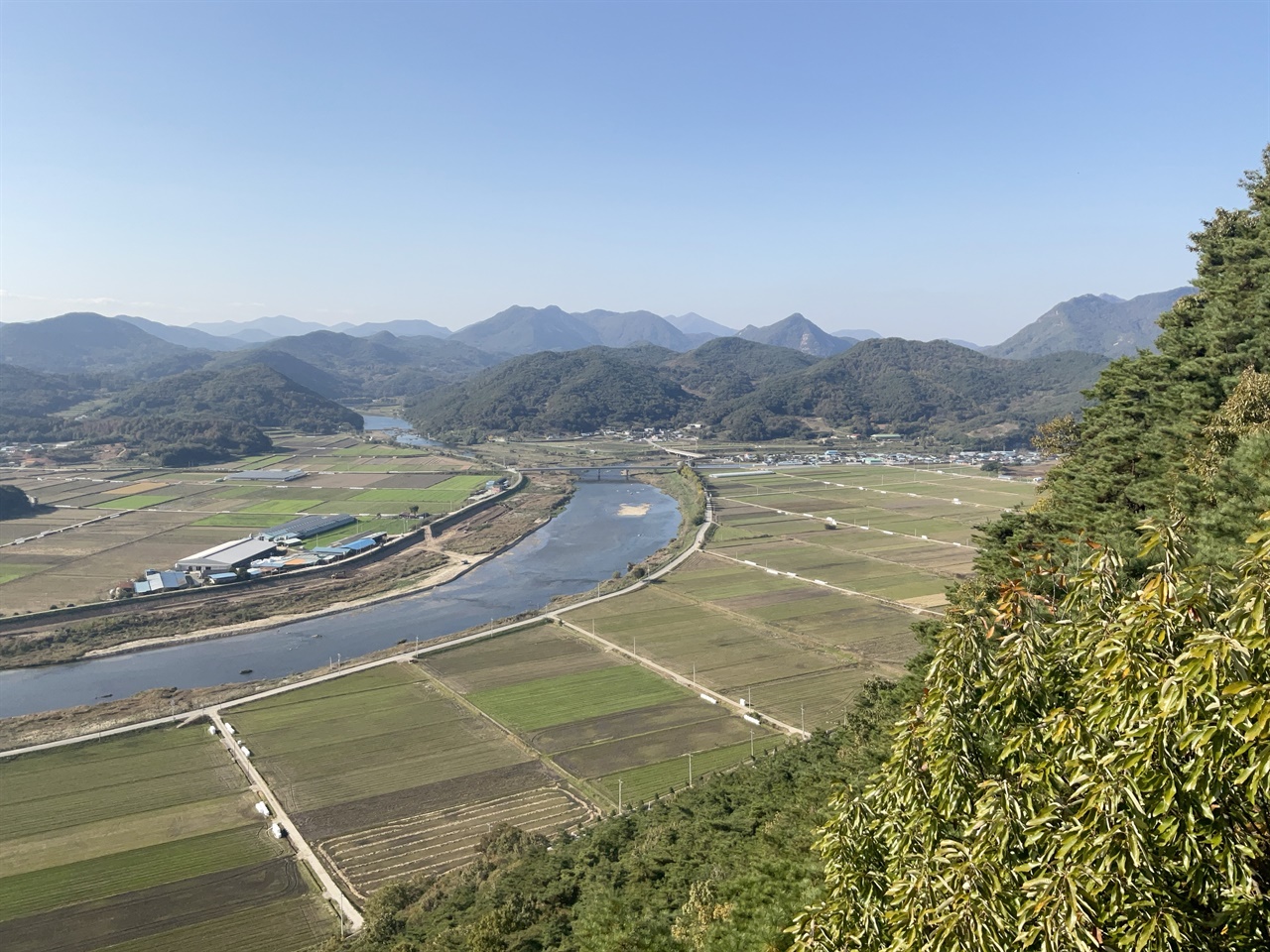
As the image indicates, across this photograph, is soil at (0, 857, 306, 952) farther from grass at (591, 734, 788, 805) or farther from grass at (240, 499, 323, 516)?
grass at (240, 499, 323, 516)

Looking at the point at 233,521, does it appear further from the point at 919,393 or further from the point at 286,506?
the point at 919,393

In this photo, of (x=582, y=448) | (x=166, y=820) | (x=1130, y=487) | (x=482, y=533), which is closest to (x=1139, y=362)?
(x=1130, y=487)

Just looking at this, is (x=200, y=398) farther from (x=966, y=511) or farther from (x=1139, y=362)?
(x=1139, y=362)

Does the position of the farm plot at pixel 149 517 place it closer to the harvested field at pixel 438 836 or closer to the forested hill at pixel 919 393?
the harvested field at pixel 438 836

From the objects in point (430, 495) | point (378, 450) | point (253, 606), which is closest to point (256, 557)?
point (253, 606)

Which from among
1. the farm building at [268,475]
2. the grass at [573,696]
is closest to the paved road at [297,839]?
the grass at [573,696]
